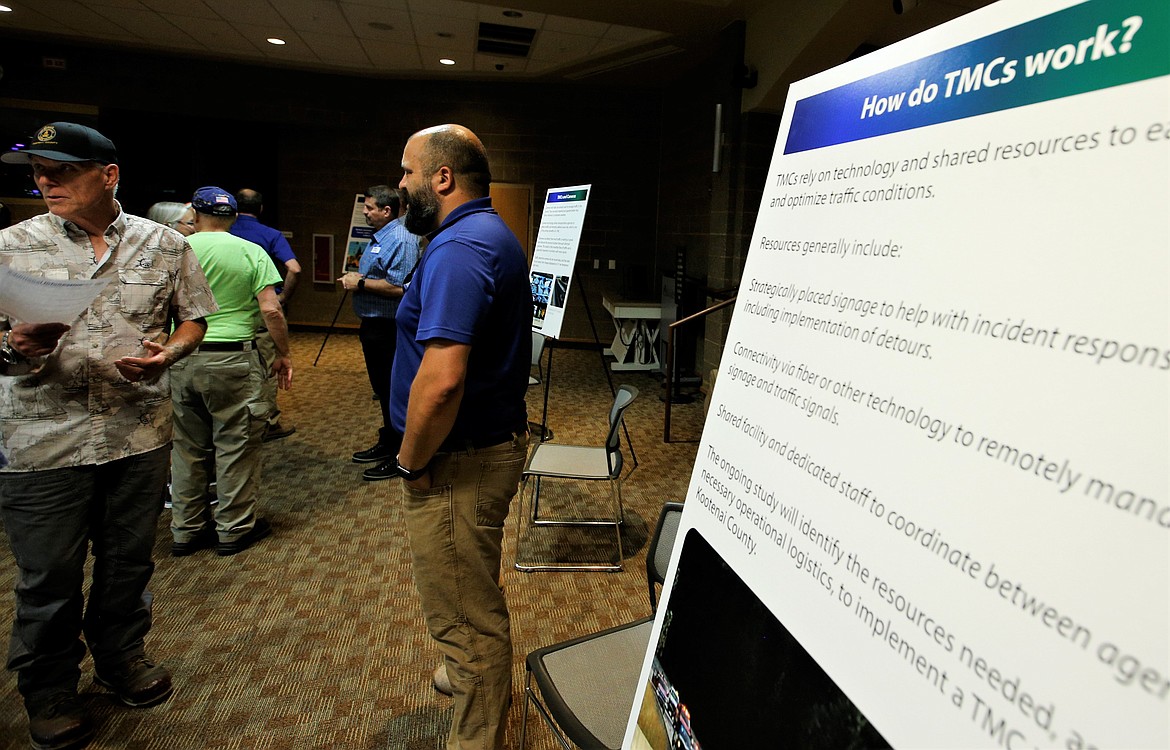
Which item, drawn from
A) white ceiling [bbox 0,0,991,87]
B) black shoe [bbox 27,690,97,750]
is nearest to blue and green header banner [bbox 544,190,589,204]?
white ceiling [bbox 0,0,991,87]

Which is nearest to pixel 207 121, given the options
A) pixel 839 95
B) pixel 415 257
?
pixel 415 257

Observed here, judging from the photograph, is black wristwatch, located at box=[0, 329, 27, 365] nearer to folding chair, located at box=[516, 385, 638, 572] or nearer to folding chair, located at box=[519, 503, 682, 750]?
folding chair, located at box=[519, 503, 682, 750]

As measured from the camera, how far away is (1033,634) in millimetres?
429

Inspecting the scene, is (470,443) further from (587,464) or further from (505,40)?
(505,40)

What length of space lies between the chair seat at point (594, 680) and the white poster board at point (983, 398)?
72 centimetres

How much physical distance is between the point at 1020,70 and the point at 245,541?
3.29 meters

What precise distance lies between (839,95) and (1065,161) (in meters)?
0.35

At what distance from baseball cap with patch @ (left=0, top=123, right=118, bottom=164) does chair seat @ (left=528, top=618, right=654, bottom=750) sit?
1.67m

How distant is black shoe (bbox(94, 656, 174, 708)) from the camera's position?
196 cm

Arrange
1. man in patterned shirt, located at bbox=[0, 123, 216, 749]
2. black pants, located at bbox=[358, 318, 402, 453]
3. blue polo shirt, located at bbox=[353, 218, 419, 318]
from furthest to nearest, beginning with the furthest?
black pants, located at bbox=[358, 318, 402, 453] → blue polo shirt, located at bbox=[353, 218, 419, 318] → man in patterned shirt, located at bbox=[0, 123, 216, 749]

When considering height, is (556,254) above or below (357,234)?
above

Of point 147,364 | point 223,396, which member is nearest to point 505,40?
point 223,396

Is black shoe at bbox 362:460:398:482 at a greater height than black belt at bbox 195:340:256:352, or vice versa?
black belt at bbox 195:340:256:352

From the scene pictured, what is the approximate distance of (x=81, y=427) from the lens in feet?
5.64
